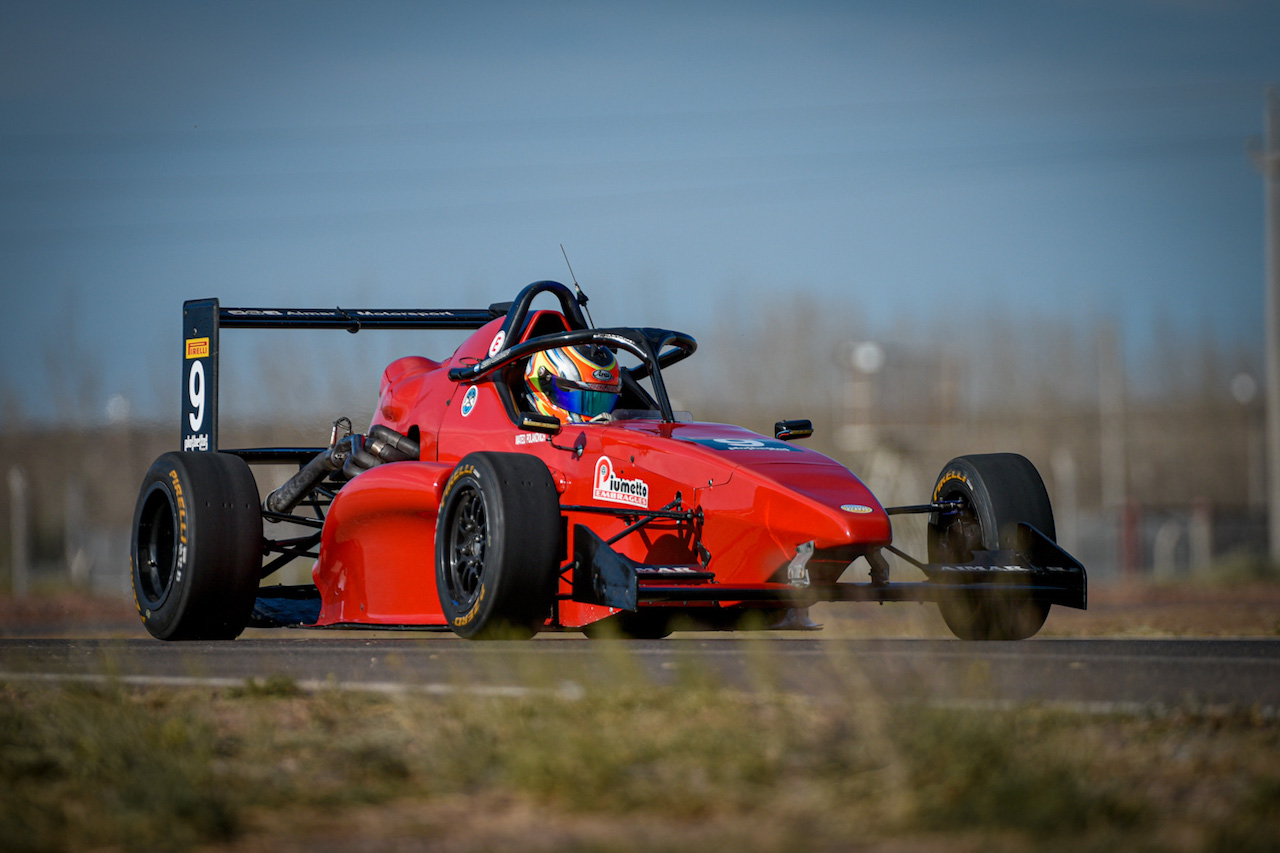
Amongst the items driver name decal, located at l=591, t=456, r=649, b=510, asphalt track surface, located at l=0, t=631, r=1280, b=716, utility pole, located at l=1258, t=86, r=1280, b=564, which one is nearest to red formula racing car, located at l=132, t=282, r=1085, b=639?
driver name decal, located at l=591, t=456, r=649, b=510

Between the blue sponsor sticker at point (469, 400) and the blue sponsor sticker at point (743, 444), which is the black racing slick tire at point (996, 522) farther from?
the blue sponsor sticker at point (469, 400)

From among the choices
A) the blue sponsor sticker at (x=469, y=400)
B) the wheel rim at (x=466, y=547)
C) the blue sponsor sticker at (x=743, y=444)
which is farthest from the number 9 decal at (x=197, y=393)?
the blue sponsor sticker at (x=743, y=444)

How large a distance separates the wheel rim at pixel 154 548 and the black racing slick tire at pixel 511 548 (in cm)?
299

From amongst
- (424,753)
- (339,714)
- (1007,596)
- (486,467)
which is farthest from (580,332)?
(424,753)

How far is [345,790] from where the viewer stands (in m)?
3.76

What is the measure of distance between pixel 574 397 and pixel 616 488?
1155 mm

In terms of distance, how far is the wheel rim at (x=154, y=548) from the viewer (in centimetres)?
1018

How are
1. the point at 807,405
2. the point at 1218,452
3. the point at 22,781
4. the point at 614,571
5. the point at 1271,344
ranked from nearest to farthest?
the point at 22,781, the point at 614,571, the point at 1271,344, the point at 807,405, the point at 1218,452

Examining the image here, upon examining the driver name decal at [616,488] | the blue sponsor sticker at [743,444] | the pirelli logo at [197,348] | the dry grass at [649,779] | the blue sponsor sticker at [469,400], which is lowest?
the dry grass at [649,779]

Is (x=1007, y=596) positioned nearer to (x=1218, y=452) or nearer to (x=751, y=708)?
(x=751, y=708)

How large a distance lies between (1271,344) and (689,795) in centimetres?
3312

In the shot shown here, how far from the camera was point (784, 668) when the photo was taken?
6113 mm

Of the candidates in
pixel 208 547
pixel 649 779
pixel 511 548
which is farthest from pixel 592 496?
pixel 649 779

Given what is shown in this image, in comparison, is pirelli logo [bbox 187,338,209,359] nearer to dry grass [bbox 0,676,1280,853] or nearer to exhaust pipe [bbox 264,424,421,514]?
exhaust pipe [bbox 264,424,421,514]
